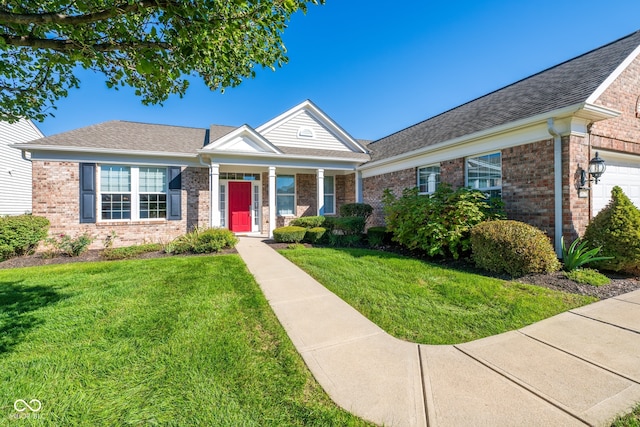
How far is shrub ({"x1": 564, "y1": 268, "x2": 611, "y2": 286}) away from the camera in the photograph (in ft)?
16.4

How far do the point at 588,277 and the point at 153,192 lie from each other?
514 inches

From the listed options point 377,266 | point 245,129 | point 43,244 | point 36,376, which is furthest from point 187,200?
point 36,376

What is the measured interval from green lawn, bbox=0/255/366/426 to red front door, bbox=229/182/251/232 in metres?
7.63

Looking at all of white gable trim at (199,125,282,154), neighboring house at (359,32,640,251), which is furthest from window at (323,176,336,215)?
neighboring house at (359,32,640,251)

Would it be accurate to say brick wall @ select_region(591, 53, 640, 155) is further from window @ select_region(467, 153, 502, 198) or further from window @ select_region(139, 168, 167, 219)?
window @ select_region(139, 168, 167, 219)

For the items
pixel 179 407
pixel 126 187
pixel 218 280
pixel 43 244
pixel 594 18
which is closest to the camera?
pixel 179 407

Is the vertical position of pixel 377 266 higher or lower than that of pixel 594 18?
lower

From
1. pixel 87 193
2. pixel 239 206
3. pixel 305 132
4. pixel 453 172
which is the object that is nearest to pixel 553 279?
pixel 453 172

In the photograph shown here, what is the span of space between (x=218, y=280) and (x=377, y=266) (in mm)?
3588

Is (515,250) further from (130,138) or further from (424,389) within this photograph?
(130,138)

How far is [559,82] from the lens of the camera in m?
7.79

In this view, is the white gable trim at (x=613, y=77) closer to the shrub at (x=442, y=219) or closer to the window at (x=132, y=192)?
the shrub at (x=442, y=219)

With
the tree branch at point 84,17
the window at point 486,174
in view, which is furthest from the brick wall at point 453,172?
the tree branch at point 84,17

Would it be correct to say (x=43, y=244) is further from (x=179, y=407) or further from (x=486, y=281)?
(x=486, y=281)
